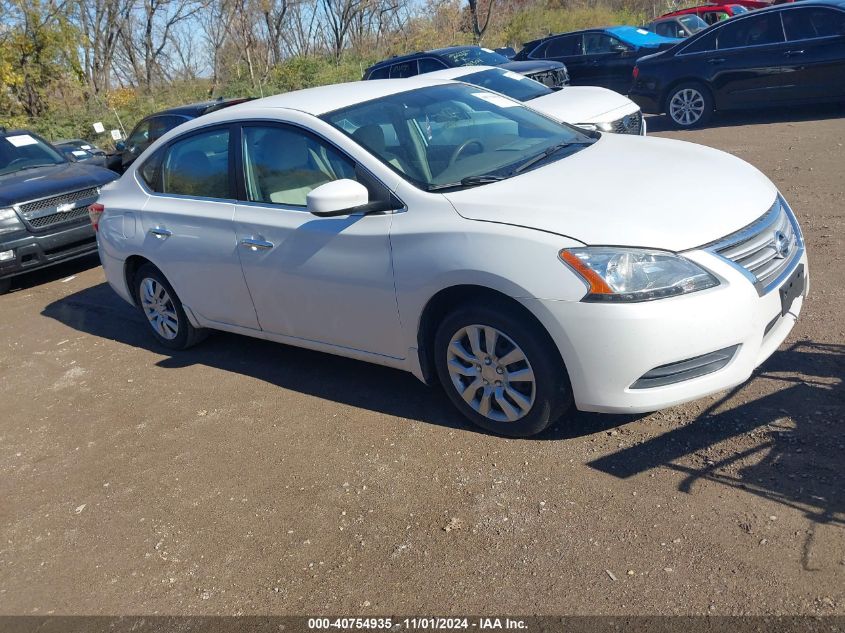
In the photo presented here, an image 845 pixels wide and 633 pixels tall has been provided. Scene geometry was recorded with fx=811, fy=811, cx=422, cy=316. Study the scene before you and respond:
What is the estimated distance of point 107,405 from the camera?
5516 millimetres

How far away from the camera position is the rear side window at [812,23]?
10.8 meters

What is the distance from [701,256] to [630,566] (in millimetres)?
1346

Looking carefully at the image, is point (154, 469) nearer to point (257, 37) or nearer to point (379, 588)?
point (379, 588)

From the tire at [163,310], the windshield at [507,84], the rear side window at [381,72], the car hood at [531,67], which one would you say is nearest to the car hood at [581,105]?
the windshield at [507,84]

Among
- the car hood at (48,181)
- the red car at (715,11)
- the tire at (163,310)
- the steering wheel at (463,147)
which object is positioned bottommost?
the tire at (163,310)

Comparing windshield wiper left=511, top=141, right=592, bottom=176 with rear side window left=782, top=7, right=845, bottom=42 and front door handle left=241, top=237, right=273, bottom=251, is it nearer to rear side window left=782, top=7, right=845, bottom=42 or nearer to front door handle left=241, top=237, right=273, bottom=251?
front door handle left=241, top=237, right=273, bottom=251

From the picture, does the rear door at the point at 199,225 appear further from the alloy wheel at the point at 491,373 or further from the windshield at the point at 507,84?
the windshield at the point at 507,84

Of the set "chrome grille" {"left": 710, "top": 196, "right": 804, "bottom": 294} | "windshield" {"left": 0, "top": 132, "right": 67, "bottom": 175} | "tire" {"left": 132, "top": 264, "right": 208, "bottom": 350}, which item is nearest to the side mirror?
"chrome grille" {"left": 710, "top": 196, "right": 804, "bottom": 294}

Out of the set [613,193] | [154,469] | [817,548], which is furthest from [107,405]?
[817,548]

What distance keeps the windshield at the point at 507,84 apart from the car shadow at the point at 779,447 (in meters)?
6.02

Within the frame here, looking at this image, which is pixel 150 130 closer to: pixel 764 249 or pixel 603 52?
pixel 603 52

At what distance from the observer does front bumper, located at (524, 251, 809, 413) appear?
136 inches

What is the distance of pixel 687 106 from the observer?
12469 mm

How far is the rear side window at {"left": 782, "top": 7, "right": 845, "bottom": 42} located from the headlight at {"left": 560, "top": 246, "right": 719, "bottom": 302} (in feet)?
30.1
